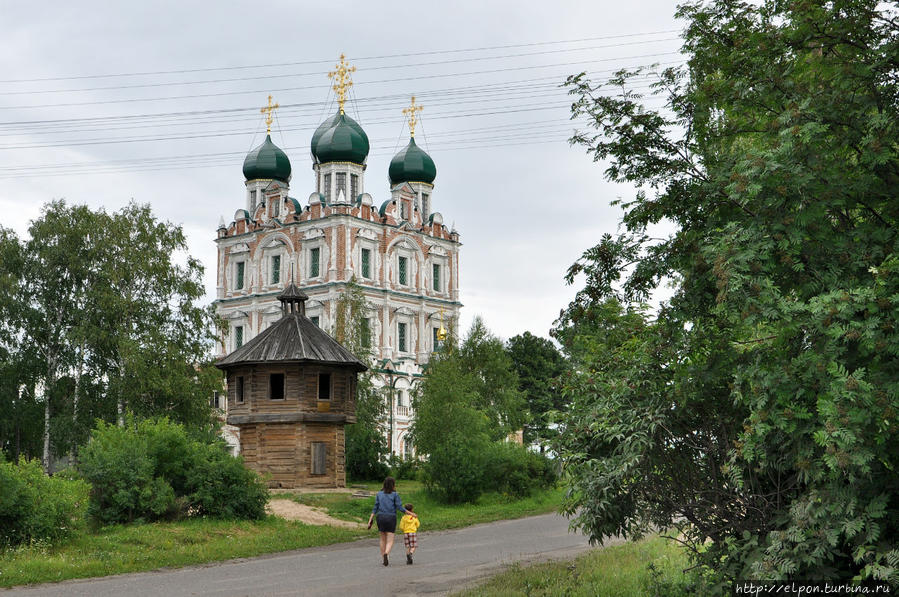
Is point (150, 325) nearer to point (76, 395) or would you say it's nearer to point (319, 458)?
point (76, 395)

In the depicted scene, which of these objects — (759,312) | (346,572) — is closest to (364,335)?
(346,572)

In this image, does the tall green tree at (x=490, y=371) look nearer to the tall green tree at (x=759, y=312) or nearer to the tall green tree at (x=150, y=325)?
the tall green tree at (x=150, y=325)

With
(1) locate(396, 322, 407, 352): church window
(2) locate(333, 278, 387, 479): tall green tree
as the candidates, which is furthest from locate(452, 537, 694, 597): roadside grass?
(1) locate(396, 322, 407, 352): church window

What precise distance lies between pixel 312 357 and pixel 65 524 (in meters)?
14.4

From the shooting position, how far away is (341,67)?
7406 centimetres

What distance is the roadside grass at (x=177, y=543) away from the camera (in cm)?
1498

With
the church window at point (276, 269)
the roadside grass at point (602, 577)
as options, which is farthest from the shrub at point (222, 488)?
the church window at point (276, 269)

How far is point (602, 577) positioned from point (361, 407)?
33205 mm

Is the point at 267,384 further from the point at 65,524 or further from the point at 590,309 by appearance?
the point at 590,309

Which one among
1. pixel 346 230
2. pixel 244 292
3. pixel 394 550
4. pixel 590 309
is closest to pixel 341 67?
pixel 346 230

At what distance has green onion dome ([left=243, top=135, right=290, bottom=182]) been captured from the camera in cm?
7812

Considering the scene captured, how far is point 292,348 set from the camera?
104 ft

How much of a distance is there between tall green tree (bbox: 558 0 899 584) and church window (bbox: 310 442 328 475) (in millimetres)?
20912

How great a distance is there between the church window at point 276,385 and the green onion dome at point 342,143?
43026mm
